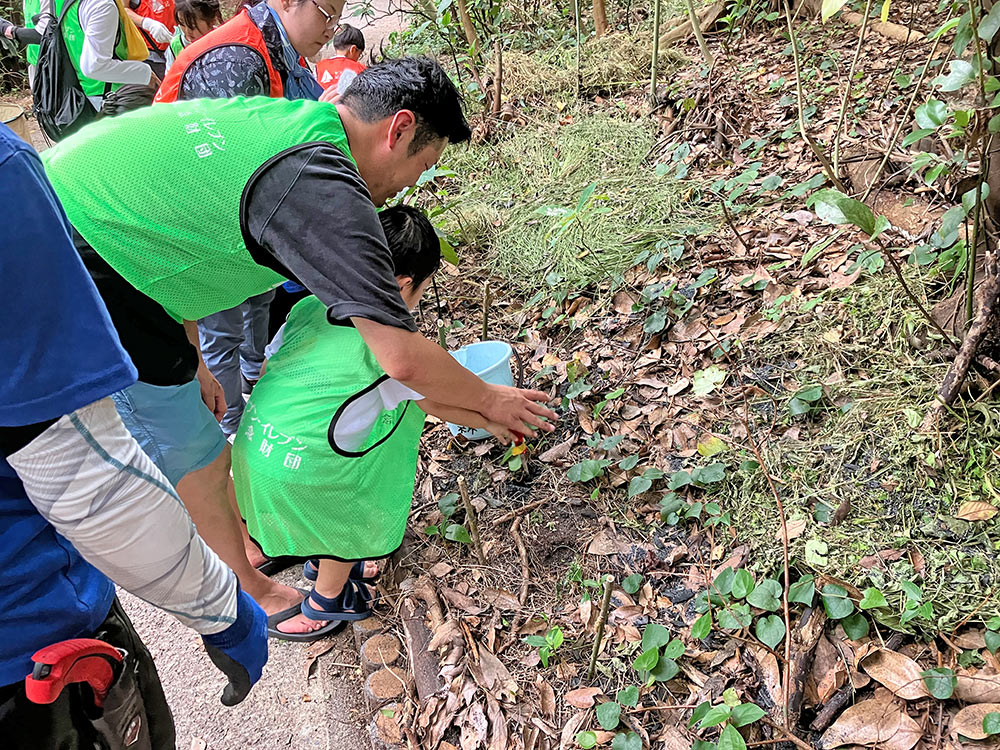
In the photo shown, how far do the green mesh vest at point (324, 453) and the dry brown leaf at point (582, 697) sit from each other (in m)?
0.65

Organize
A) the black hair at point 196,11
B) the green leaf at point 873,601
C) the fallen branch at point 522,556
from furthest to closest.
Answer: the black hair at point 196,11
the fallen branch at point 522,556
the green leaf at point 873,601

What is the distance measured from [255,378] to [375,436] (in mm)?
1239

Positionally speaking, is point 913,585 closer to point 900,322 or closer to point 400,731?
point 900,322

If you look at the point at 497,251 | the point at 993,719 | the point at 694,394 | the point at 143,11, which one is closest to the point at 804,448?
the point at 694,394

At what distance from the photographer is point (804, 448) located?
2057mm

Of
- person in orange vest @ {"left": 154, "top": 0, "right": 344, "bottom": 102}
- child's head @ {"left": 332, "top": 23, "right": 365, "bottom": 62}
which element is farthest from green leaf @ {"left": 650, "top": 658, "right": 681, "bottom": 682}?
child's head @ {"left": 332, "top": 23, "right": 365, "bottom": 62}

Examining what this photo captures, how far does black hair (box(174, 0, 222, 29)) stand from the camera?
3541 mm

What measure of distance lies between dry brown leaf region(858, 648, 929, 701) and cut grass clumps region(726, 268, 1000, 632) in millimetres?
72

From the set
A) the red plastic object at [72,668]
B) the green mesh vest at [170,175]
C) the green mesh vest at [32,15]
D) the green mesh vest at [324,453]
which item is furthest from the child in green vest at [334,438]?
the green mesh vest at [32,15]

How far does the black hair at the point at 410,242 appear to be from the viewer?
81.7 inches

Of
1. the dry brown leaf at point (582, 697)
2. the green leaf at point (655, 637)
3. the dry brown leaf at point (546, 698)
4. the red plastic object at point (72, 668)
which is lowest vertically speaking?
the dry brown leaf at point (546, 698)

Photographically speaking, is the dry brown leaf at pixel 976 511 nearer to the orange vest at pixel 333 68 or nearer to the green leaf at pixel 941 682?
the green leaf at pixel 941 682

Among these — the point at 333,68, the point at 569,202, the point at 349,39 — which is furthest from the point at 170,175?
the point at 349,39

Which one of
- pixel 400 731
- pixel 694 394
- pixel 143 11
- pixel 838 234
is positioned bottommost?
pixel 400 731
